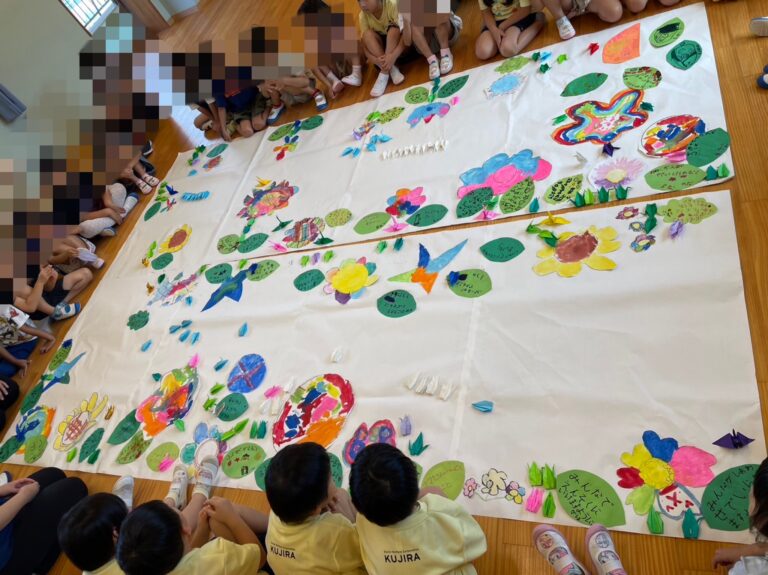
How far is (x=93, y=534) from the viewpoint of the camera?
1046 mm

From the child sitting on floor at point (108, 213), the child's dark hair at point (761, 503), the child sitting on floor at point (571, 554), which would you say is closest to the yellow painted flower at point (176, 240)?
the child sitting on floor at point (108, 213)

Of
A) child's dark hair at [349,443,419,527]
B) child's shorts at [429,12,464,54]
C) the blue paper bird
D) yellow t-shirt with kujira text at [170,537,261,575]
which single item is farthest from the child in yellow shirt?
child's shorts at [429,12,464,54]

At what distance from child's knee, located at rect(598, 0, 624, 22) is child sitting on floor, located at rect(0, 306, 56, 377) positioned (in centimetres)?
278

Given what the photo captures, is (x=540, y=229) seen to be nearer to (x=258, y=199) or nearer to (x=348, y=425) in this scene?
(x=348, y=425)

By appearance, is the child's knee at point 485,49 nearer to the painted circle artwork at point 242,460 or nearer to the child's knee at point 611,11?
the child's knee at point 611,11

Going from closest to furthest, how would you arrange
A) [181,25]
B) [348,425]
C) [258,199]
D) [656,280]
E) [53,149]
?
1. [656,280]
2. [348,425]
3. [258,199]
4. [53,149]
5. [181,25]

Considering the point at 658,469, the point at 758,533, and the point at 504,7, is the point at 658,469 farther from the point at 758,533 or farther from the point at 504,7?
the point at 504,7

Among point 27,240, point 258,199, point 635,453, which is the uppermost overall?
point 27,240

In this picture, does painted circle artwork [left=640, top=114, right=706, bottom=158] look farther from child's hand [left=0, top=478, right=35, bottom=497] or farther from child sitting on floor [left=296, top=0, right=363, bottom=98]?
child's hand [left=0, top=478, right=35, bottom=497]

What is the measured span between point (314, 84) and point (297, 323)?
5.35ft

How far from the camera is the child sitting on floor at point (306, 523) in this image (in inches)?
39.1

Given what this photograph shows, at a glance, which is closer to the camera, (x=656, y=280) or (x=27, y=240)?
(x=656, y=280)

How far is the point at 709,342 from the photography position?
118 cm

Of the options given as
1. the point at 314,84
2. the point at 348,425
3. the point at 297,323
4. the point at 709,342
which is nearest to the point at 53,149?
the point at 314,84
